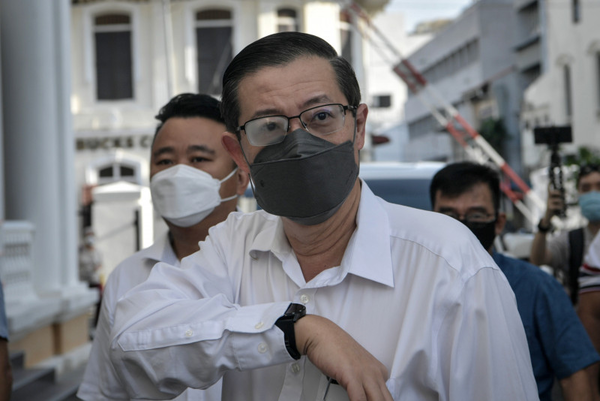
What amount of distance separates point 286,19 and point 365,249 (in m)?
18.7

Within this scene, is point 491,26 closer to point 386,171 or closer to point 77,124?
point 77,124

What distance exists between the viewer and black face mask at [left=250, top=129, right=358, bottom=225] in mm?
1935

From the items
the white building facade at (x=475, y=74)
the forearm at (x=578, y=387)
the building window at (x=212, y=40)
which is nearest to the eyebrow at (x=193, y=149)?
the forearm at (x=578, y=387)

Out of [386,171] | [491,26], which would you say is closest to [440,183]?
[386,171]

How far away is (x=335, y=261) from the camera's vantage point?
205 cm

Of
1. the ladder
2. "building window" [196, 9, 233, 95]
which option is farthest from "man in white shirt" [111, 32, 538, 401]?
"building window" [196, 9, 233, 95]

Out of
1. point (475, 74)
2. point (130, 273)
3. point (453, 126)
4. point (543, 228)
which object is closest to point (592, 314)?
point (543, 228)

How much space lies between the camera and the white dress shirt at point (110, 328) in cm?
245

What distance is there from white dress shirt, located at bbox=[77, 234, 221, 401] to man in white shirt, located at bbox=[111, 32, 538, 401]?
1.54 ft

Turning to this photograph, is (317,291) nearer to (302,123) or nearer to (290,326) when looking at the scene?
(290,326)

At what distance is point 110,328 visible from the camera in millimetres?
2791

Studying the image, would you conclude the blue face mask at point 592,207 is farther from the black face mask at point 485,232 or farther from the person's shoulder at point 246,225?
the person's shoulder at point 246,225

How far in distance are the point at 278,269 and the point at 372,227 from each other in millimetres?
294

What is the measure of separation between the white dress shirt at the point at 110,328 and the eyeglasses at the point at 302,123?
0.87 meters
